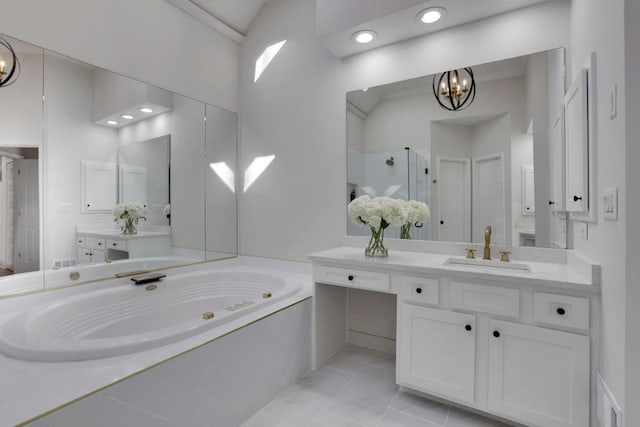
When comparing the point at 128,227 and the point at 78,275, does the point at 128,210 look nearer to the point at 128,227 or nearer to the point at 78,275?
the point at 128,227

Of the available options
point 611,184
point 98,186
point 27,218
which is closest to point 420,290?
point 611,184

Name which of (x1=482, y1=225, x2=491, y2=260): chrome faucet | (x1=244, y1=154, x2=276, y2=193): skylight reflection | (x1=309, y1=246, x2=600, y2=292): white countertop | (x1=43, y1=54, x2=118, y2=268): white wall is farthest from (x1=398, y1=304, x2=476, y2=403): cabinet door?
(x1=43, y1=54, x2=118, y2=268): white wall

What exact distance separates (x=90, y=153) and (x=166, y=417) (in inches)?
70.2

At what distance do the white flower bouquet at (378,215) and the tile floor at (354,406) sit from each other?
→ 2.81 feet

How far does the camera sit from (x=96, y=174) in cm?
213

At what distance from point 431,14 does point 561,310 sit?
188cm

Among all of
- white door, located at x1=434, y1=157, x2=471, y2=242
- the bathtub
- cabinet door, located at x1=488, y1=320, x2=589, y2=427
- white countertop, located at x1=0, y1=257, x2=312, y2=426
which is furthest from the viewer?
white door, located at x1=434, y1=157, x2=471, y2=242

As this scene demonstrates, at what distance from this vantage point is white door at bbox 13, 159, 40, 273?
1.80 m

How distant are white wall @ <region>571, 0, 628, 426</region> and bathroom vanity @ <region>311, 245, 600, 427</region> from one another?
12 cm

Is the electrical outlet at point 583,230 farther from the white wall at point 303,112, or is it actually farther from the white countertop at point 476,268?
the white wall at point 303,112

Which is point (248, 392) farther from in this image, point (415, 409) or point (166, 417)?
point (415, 409)

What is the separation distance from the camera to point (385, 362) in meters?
2.33

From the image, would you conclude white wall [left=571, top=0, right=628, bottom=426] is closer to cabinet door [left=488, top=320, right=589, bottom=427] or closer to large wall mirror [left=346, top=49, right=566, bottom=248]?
cabinet door [left=488, top=320, right=589, bottom=427]

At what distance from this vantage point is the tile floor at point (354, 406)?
1.67 m
